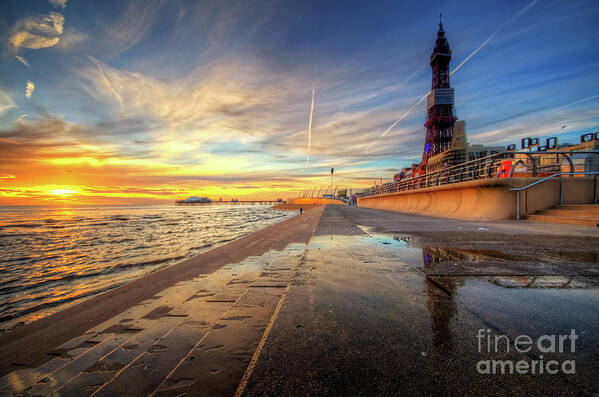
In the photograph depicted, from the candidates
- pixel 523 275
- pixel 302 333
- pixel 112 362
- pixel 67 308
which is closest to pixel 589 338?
pixel 523 275

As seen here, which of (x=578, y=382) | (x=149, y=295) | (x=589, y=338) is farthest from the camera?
(x=149, y=295)

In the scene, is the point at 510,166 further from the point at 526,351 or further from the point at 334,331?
the point at 334,331

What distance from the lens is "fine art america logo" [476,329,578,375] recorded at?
4.01ft

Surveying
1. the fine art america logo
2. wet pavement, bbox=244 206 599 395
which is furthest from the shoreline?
the fine art america logo

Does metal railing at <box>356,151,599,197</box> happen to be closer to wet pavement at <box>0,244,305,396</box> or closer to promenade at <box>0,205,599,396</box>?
promenade at <box>0,205,599,396</box>

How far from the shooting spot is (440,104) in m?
69.0

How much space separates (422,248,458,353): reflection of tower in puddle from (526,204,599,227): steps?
25.6 feet

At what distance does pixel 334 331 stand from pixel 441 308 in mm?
980

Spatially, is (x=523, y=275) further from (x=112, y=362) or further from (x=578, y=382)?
(x=112, y=362)

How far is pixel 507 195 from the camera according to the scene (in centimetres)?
928

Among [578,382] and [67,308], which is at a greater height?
[578,382]

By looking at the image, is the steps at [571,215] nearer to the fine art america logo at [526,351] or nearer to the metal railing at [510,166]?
the metal railing at [510,166]

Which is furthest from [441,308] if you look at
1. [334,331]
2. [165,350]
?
[165,350]

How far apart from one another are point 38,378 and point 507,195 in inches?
A: 497
